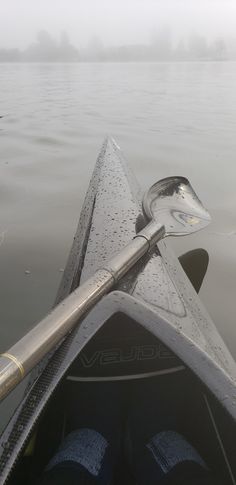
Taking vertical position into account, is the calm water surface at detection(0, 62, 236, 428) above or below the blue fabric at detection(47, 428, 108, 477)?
above

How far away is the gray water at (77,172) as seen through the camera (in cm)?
335

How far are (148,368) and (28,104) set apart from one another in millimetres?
13485

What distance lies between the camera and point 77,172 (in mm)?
6551

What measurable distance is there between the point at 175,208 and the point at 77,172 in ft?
11.1

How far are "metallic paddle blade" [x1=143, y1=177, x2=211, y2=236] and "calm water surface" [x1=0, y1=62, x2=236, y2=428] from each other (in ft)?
1.73

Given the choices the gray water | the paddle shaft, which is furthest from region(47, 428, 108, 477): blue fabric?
the gray water

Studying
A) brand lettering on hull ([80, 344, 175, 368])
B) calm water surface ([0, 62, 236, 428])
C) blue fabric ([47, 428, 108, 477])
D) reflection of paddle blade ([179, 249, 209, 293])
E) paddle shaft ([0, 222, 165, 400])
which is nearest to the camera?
paddle shaft ([0, 222, 165, 400])

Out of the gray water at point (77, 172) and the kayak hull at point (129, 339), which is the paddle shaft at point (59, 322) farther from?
the gray water at point (77, 172)

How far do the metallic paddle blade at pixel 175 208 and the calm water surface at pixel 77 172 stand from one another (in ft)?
1.73

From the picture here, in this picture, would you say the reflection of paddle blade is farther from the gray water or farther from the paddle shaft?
the paddle shaft

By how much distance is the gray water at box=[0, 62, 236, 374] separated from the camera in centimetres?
335

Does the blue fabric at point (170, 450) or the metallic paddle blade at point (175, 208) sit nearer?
the blue fabric at point (170, 450)

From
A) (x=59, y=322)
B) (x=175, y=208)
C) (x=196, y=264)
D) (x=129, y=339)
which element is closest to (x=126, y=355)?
(x=129, y=339)

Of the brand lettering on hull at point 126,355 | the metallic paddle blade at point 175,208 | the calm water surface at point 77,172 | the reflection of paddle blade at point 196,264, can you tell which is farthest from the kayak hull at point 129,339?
the calm water surface at point 77,172
